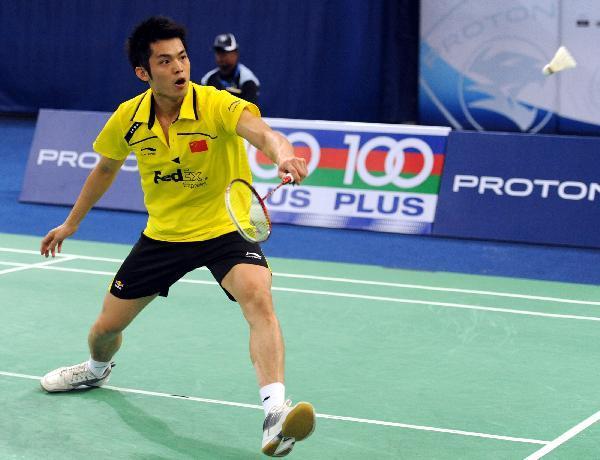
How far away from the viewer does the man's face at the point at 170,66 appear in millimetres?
4793

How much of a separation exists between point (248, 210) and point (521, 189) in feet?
16.9

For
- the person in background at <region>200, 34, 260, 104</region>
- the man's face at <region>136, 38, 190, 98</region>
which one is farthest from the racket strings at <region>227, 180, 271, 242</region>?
the person in background at <region>200, 34, 260, 104</region>

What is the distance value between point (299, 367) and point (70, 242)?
4207 mm

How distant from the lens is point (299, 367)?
19.8 ft

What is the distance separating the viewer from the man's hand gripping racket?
4.51 m

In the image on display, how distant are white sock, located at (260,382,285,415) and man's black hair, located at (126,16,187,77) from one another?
55.9 inches

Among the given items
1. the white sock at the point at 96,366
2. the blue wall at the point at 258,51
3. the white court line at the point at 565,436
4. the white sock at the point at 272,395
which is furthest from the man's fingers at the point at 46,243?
the blue wall at the point at 258,51

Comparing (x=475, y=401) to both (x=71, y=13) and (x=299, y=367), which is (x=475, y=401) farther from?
(x=71, y=13)

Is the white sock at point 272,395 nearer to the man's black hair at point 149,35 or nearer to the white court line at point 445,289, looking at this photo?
the man's black hair at point 149,35

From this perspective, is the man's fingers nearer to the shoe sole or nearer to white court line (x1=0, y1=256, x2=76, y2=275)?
the shoe sole

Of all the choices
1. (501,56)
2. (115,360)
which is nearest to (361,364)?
(115,360)

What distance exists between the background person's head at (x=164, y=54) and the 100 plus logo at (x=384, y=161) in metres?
5.30

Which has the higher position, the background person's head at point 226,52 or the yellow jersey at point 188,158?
the background person's head at point 226,52

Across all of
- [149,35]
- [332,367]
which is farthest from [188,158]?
[332,367]
